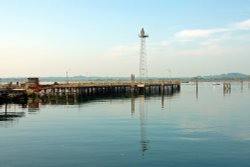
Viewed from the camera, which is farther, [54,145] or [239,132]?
[239,132]

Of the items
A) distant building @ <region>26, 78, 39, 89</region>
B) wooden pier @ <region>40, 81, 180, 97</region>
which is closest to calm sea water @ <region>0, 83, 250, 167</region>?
distant building @ <region>26, 78, 39, 89</region>

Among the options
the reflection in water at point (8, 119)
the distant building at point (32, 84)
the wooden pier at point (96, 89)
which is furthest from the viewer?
the wooden pier at point (96, 89)

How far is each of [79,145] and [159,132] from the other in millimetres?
11512

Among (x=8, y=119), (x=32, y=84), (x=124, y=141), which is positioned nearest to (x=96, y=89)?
(x=32, y=84)

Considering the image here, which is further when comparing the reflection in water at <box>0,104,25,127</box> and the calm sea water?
the reflection in water at <box>0,104,25,127</box>

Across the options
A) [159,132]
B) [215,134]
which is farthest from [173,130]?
[215,134]

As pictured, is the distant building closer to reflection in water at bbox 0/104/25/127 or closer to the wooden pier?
the wooden pier

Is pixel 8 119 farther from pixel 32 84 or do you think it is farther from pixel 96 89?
pixel 96 89

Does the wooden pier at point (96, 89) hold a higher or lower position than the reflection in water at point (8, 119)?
higher

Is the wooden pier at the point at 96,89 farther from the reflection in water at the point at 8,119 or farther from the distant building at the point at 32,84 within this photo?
the reflection in water at the point at 8,119

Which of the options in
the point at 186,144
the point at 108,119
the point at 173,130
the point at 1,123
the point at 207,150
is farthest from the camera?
the point at 108,119

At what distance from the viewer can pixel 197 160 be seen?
31359mm

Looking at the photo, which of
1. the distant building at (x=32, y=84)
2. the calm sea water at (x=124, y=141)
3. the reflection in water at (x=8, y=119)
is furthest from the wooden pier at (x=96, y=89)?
the calm sea water at (x=124, y=141)

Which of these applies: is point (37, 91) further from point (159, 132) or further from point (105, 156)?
point (105, 156)
